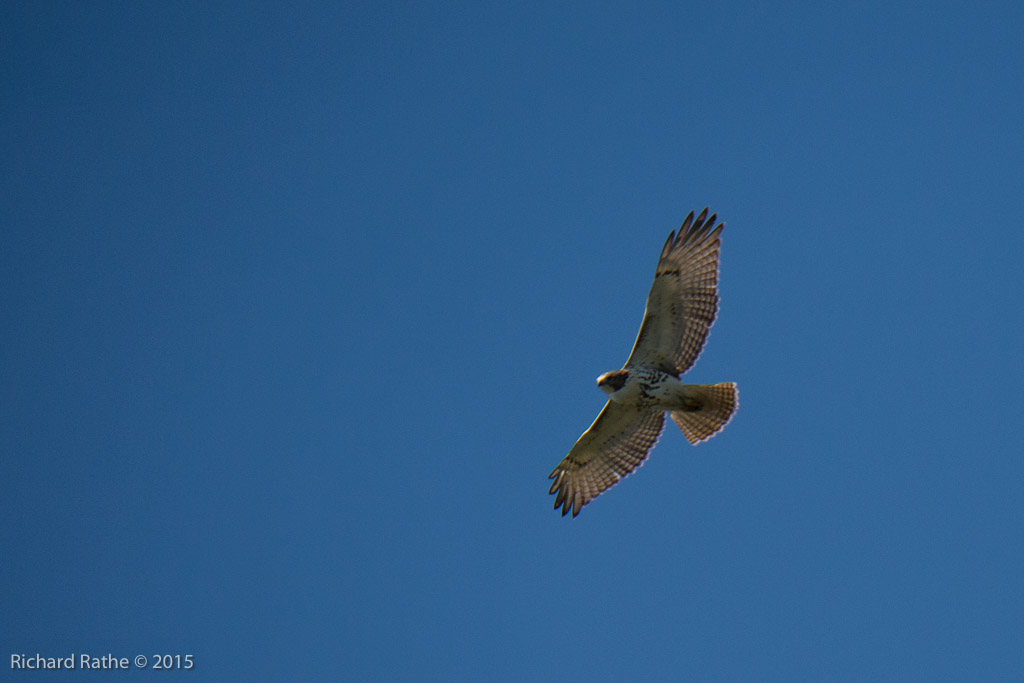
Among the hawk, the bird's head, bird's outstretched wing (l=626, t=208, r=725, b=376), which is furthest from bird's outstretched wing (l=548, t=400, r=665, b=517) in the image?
bird's outstretched wing (l=626, t=208, r=725, b=376)

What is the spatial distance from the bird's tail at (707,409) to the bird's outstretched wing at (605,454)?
0.50 m

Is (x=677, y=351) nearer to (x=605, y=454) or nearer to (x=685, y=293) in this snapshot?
(x=685, y=293)

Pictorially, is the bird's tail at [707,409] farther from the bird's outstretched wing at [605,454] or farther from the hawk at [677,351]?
the bird's outstretched wing at [605,454]

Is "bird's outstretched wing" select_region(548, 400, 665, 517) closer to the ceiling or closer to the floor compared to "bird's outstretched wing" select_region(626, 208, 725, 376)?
closer to the floor

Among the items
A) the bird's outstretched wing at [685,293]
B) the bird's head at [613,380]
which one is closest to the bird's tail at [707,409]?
the bird's outstretched wing at [685,293]

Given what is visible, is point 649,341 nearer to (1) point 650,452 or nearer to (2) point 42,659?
(1) point 650,452

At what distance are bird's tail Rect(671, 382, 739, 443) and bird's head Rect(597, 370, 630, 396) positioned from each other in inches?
30.5

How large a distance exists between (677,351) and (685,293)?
28.8 inches

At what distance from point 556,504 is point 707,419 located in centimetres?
264

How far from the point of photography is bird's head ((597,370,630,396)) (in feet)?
38.1

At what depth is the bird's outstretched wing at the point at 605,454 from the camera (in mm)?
12289

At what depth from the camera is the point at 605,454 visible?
12742 millimetres

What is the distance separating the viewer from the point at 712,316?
37.2 feet

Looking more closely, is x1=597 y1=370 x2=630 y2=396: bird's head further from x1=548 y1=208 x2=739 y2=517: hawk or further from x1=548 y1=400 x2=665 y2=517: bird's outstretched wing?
x1=548 y1=400 x2=665 y2=517: bird's outstretched wing
